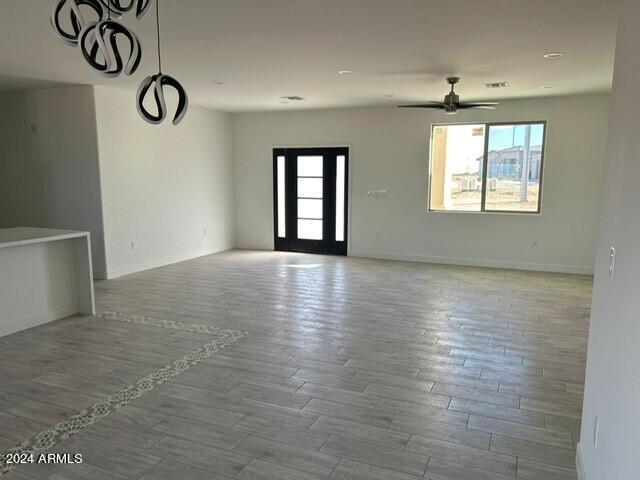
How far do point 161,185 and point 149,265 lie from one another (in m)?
1.31

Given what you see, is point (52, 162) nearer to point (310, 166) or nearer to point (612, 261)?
point (310, 166)

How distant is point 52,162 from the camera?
661 centimetres

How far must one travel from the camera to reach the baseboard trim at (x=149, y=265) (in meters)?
6.63

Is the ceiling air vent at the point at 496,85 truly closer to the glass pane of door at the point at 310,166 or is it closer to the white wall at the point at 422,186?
the white wall at the point at 422,186

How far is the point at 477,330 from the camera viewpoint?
443 centimetres

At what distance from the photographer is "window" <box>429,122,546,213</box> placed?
7281 millimetres

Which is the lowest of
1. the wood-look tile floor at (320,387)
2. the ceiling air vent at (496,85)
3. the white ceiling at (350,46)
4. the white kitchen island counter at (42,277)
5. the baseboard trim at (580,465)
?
the wood-look tile floor at (320,387)

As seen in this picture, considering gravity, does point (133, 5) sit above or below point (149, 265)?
above

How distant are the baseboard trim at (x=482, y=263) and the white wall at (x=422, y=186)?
0.02m

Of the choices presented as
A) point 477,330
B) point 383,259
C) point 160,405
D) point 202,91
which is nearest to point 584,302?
point 477,330

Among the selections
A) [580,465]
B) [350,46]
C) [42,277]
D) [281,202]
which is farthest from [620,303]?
[281,202]

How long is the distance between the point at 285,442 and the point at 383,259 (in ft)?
19.3

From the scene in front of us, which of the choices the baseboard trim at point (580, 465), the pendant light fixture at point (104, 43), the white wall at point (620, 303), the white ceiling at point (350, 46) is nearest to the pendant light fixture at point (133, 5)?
the pendant light fixture at point (104, 43)

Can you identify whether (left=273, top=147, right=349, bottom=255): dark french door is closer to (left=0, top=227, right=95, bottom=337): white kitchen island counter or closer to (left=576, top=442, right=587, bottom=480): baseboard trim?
(left=0, top=227, right=95, bottom=337): white kitchen island counter
